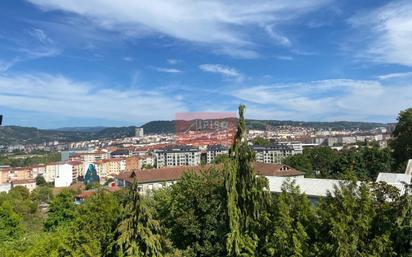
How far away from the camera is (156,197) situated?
54.9 feet

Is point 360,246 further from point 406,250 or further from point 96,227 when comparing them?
point 96,227

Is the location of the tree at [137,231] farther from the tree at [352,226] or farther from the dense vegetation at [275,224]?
the tree at [352,226]

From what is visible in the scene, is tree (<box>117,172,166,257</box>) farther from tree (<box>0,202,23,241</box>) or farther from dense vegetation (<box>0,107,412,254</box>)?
tree (<box>0,202,23,241</box>)

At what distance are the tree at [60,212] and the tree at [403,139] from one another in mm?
30279

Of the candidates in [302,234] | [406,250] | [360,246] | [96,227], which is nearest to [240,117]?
[302,234]

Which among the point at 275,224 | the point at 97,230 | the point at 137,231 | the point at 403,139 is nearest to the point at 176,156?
the point at 403,139

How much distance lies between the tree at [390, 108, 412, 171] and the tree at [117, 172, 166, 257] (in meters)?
35.2

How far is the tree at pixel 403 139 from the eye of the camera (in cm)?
3694

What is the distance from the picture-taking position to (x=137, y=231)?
293 inches

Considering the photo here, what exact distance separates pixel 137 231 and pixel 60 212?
24.2 m

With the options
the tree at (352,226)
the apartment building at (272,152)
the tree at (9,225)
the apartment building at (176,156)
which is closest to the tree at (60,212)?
the tree at (9,225)

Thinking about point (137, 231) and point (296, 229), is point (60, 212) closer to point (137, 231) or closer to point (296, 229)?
point (137, 231)

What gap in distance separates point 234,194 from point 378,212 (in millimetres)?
3098

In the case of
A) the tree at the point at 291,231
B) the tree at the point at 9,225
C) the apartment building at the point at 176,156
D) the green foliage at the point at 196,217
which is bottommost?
the apartment building at the point at 176,156
